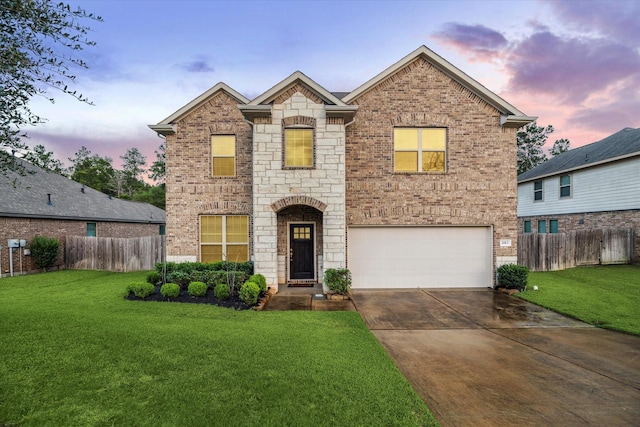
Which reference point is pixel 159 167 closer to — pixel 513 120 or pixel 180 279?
pixel 180 279

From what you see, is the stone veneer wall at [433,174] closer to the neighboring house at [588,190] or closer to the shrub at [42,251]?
the neighboring house at [588,190]

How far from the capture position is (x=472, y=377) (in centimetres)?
436

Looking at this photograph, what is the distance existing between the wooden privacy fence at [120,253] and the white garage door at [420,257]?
32.4 feet

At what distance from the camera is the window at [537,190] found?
2033 centimetres

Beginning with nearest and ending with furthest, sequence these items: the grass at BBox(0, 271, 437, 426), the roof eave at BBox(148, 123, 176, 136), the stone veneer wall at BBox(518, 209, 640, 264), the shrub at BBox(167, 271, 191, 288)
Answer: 1. the grass at BBox(0, 271, 437, 426)
2. the shrub at BBox(167, 271, 191, 288)
3. the roof eave at BBox(148, 123, 176, 136)
4. the stone veneer wall at BBox(518, 209, 640, 264)

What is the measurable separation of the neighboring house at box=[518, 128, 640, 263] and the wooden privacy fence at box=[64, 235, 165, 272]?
2361 cm

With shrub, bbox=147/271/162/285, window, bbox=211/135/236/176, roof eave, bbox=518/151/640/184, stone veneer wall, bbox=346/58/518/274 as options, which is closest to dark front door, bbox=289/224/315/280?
stone veneer wall, bbox=346/58/518/274

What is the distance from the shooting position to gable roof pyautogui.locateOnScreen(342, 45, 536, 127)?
10.3 m

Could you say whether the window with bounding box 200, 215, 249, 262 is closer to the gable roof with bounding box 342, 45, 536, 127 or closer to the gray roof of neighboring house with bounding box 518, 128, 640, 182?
the gable roof with bounding box 342, 45, 536, 127

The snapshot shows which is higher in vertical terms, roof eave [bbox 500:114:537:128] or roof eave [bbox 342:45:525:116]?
roof eave [bbox 342:45:525:116]

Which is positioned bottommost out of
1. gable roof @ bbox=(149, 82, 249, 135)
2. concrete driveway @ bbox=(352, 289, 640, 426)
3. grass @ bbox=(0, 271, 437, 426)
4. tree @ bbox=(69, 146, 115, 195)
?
concrete driveway @ bbox=(352, 289, 640, 426)

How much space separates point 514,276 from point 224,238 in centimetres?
1061

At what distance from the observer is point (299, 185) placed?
956 centimetres

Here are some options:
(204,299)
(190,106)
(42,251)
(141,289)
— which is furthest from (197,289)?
(42,251)
